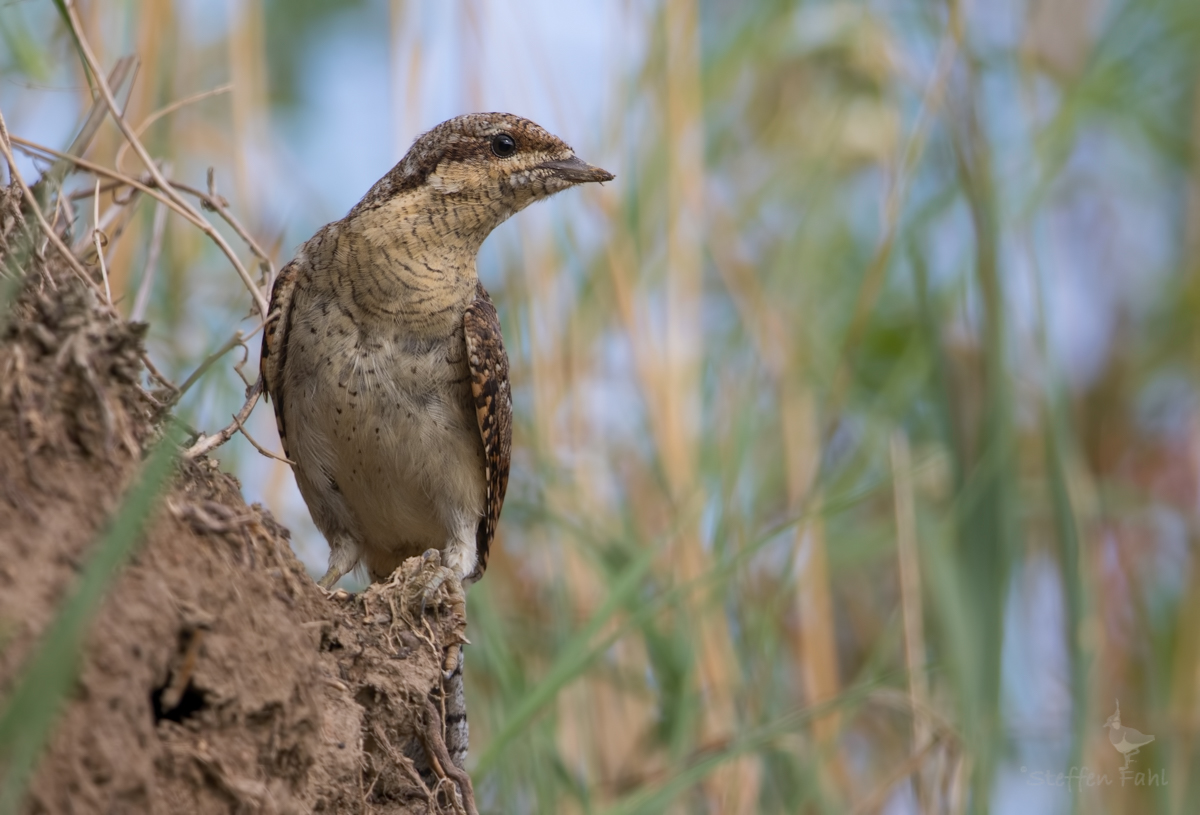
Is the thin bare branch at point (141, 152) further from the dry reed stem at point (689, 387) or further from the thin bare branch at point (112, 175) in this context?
the dry reed stem at point (689, 387)

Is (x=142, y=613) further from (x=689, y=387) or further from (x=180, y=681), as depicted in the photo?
(x=689, y=387)

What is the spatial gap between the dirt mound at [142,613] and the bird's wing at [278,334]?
1370 millimetres

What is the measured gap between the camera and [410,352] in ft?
13.3

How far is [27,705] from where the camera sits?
150 cm

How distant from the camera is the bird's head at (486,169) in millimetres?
4219

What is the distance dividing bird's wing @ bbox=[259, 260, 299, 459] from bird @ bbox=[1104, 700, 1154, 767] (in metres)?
3.70

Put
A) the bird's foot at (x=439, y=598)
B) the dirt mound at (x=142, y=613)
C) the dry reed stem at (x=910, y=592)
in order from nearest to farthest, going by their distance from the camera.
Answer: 1. the dirt mound at (x=142, y=613)
2. the bird's foot at (x=439, y=598)
3. the dry reed stem at (x=910, y=592)

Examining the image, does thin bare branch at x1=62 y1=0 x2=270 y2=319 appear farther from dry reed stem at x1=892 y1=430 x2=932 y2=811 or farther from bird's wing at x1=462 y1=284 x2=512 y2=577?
dry reed stem at x1=892 y1=430 x2=932 y2=811

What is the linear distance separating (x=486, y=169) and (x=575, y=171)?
273 millimetres

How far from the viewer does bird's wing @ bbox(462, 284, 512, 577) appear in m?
4.12

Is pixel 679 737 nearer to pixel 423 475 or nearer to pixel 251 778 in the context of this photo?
pixel 423 475

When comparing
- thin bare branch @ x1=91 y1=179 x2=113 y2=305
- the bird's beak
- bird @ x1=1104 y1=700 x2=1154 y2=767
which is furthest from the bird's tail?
bird @ x1=1104 y1=700 x2=1154 y2=767

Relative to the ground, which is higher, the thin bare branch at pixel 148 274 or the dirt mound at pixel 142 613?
the thin bare branch at pixel 148 274

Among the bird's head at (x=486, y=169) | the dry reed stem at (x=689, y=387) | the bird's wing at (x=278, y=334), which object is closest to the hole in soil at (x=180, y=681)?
the bird's wing at (x=278, y=334)
